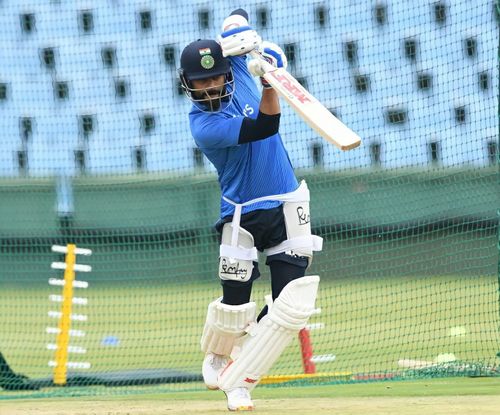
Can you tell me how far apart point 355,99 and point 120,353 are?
5.77 metres

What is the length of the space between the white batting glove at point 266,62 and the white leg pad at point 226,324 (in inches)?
45.0

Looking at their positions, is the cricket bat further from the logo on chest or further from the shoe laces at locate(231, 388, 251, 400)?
the shoe laces at locate(231, 388, 251, 400)

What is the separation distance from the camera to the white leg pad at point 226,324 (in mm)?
5363

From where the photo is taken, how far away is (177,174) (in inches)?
596

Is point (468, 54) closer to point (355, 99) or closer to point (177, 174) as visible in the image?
point (355, 99)

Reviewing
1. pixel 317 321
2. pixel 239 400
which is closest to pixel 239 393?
pixel 239 400

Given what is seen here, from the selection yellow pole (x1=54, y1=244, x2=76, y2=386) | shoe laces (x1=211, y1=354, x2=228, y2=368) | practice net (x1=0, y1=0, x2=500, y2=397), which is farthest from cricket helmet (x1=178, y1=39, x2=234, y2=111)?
yellow pole (x1=54, y1=244, x2=76, y2=386)

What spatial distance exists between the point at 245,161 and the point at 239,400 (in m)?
1.13

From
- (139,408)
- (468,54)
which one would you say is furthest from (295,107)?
(468,54)

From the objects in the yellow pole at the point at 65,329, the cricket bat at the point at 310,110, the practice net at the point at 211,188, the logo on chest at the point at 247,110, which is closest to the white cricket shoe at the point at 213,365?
the logo on chest at the point at 247,110

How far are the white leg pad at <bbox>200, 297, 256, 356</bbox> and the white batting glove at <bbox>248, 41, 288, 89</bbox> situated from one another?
1.14m

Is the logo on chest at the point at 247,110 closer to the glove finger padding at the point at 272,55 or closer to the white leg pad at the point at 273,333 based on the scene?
the glove finger padding at the point at 272,55

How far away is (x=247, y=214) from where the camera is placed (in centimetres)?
527

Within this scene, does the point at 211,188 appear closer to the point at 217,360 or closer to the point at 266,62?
the point at 217,360
